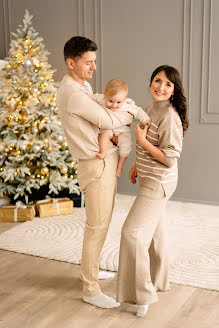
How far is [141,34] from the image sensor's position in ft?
16.3

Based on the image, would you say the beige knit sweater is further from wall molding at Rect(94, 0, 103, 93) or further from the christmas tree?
wall molding at Rect(94, 0, 103, 93)

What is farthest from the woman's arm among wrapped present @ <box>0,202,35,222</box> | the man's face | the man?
wrapped present @ <box>0,202,35,222</box>

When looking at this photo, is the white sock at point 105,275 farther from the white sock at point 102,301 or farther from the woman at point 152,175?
the woman at point 152,175

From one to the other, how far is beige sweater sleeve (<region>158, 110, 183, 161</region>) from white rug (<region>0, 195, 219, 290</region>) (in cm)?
109

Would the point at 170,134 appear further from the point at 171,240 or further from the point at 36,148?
the point at 36,148

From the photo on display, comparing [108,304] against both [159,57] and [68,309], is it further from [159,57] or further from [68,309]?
[159,57]

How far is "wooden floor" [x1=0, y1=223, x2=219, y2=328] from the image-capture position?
2635mm

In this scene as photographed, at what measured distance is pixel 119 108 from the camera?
2.59m

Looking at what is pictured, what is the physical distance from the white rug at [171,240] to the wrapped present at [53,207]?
7 centimetres

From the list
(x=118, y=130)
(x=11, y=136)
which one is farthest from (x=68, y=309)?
(x=11, y=136)

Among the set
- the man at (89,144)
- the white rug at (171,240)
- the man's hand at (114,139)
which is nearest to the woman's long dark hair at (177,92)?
the man at (89,144)

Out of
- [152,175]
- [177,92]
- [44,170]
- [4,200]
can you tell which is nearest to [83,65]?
[177,92]

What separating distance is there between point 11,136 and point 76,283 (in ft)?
6.53

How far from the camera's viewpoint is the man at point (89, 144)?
2.55 metres
